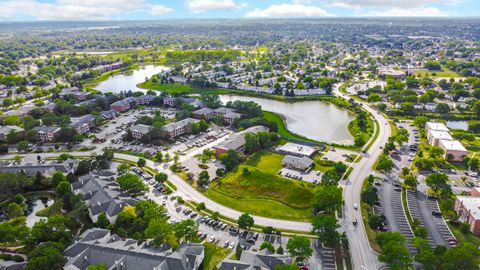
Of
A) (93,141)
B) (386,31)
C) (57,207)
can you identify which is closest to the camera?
(57,207)

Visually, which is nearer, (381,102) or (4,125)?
(4,125)

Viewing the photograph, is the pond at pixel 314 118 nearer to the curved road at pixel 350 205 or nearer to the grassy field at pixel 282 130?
the grassy field at pixel 282 130

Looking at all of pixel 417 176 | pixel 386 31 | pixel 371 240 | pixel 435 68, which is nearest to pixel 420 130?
pixel 417 176

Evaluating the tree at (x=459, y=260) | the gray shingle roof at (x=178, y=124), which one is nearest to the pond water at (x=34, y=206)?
the gray shingle roof at (x=178, y=124)

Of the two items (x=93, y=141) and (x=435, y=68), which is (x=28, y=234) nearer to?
(x=93, y=141)

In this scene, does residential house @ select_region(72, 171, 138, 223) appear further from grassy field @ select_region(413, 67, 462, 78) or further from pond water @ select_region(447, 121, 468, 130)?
grassy field @ select_region(413, 67, 462, 78)
